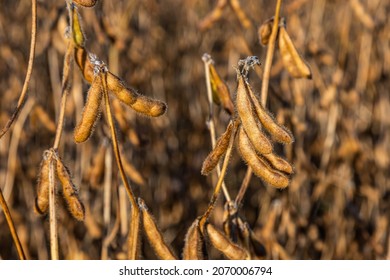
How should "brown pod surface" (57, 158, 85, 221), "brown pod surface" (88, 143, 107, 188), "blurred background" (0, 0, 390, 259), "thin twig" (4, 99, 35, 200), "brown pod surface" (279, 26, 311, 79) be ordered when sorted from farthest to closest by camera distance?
"blurred background" (0, 0, 390, 259)
"thin twig" (4, 99, 35, 200)
"brown pod surface" (88, 143, 107, 188)
"brown pod surface" (279, 26, 311, 79)
"brown pod surface" (57, 158, 85, 221)

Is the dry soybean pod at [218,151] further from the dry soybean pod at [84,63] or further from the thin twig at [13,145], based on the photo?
the thin twig at [13,145]

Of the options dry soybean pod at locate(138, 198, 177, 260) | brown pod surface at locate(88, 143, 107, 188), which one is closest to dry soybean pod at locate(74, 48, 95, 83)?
dry soybean pod at locate(138, 198, 177, 260)

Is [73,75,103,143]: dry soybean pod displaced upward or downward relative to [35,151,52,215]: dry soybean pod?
upward

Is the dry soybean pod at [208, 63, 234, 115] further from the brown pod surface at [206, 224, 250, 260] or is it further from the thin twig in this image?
the thin twig

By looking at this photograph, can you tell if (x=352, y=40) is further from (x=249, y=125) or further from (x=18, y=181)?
(x=249, y=125)

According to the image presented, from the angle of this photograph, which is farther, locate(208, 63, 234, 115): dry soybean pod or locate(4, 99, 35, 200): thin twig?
locate(4, 99, 35, 200): thin twig

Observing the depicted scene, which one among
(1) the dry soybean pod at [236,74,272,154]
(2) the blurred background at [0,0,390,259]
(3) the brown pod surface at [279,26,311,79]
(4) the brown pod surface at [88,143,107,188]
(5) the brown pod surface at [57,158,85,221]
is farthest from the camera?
(2) the blurred background at [0,0,390,259]

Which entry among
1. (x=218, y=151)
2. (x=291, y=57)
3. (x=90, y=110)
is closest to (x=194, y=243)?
(x=218, y=151)
